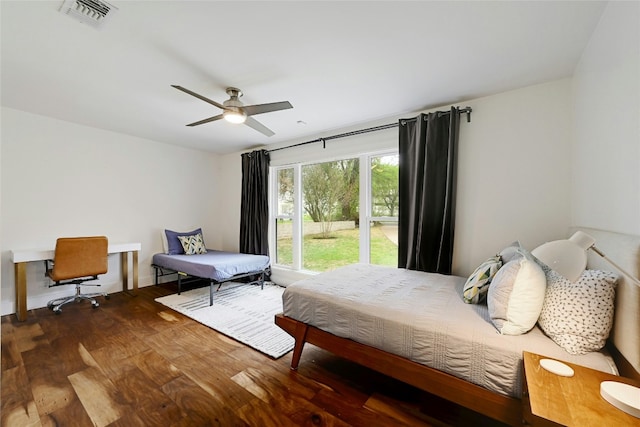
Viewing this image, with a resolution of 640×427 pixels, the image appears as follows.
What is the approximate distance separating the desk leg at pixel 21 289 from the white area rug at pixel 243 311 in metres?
1.26

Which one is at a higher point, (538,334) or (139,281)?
(538,334)

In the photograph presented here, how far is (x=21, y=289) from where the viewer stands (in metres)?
2.85

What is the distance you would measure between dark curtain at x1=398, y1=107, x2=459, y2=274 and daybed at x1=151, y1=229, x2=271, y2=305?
2139 millimetres

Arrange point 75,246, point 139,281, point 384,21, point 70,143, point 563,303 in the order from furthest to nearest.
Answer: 1. point 139,281
2. point 70,143
3. point 75,246
4. point 384,21
5. point 563,303

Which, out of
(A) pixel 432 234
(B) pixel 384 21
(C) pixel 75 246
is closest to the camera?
(B) pixel 384 21

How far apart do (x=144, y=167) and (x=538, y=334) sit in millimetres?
5110

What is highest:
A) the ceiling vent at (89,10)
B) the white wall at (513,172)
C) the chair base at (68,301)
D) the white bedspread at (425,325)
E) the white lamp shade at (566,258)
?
the ceiling vent at (89,10)

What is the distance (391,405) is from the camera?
1.63 meters

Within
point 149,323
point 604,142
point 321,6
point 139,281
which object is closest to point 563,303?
point 604,142

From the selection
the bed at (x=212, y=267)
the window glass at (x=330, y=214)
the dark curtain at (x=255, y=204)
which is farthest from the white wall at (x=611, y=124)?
the dark curtain at (x=255, y=204)

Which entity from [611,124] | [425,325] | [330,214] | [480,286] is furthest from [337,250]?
[611,124]

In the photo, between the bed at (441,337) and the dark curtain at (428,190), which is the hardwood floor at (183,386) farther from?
the dark curtain at (428,190)

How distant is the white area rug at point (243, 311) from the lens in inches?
95.8

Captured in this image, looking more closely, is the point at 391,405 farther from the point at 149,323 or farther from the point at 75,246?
the point at 75,246
